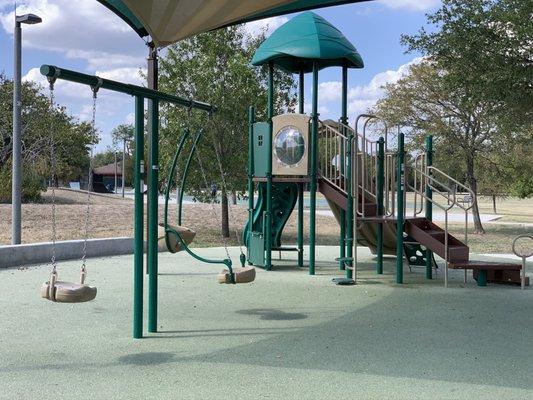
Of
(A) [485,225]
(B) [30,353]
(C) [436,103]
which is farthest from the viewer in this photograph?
(A) [485,225]

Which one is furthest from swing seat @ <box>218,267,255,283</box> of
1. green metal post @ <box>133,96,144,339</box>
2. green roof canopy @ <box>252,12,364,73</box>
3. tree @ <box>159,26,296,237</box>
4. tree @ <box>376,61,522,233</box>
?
tree @ <box>376,61,522,233</box>

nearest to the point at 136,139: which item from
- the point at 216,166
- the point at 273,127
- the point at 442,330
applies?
the point at 442,330

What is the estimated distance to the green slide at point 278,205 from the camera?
11031 mm

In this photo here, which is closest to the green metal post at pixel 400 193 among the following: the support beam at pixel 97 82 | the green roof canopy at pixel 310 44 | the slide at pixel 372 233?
the slide at pixel 372 233

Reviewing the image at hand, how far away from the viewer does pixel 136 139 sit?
5.66 meters

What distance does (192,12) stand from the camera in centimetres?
786

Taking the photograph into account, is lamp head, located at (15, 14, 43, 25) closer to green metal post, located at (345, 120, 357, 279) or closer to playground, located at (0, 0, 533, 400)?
playground, located at (0, 0, 533, 400)

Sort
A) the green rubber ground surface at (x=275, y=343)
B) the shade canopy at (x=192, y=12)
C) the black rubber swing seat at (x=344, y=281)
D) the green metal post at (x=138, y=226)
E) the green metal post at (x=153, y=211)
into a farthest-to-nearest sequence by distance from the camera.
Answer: the black rubber swing seat at (x=344, y=281) < the shade canopy at (x=192, y=12) < the green metal post at (x=153, y=211) < the green metal post at (x=138, y=226) < the green rubber ground surface at (x=275, y=343)

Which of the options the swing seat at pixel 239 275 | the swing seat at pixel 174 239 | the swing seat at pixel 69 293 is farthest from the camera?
the swing seat at pixel 174 239

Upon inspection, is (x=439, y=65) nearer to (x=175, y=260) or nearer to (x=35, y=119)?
(x=175, y=260)

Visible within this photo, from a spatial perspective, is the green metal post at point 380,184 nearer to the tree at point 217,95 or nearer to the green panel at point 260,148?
the green panel at point 260,148

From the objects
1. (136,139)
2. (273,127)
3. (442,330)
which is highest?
(273,127)

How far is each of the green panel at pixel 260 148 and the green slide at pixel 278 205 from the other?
38 cm

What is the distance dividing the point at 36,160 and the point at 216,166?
15.5 m
